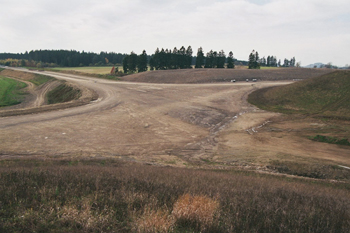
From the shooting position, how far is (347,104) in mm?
28875

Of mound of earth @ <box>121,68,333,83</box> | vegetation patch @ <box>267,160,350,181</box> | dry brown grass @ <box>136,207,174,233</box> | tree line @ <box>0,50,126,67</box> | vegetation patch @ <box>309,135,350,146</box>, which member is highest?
tree line @ <box>0,50,126,67</box>

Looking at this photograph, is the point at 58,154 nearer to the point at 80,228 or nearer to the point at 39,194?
the point at 39,194

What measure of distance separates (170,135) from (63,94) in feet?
107

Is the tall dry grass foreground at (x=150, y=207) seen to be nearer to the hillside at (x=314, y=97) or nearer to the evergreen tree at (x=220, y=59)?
the hillside at (x=314, y=97)

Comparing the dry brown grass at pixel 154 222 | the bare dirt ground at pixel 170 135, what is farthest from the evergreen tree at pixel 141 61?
the dry brown grass at pixel 154 222

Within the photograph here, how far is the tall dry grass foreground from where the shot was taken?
527 centimetres

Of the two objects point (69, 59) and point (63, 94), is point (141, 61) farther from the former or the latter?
point (69, 59)

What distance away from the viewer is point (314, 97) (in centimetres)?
3338

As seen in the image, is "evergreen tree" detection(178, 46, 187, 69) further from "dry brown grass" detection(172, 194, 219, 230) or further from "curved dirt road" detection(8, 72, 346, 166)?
"dry brown grass" detection(172, 194, 219, 230)

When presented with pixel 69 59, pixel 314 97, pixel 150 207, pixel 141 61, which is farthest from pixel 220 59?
pixel 69 59

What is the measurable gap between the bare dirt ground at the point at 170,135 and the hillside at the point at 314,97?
4.07 m

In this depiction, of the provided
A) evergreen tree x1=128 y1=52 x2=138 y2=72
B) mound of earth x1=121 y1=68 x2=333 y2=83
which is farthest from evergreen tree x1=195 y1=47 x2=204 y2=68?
mound of earth x1=121 y1=68 x2=333 y2=83

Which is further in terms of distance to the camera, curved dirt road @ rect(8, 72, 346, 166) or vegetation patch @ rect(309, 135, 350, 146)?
vegetation patch @ rect(309, 135, 350, 146)

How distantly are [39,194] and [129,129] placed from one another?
15.4 metres
